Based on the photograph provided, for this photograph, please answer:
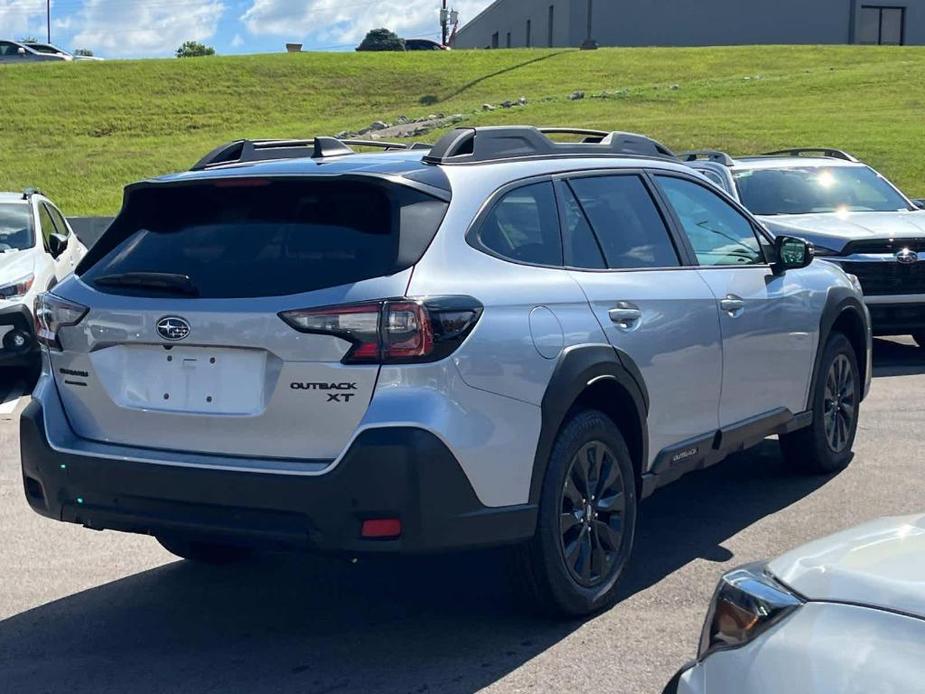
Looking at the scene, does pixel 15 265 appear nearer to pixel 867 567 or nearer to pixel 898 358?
pixel 898 358

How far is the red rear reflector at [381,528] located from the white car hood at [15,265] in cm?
696

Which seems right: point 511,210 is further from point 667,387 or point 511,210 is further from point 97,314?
point 97,314

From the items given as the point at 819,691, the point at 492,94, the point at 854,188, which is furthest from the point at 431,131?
the point at 819,691

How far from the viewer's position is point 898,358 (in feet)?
35.9

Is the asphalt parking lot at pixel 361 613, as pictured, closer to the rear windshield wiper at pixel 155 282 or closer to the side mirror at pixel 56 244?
the rear windshield wiper at pixel 155 282

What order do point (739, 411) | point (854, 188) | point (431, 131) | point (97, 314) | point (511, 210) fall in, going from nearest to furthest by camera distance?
point (97, 314) → point (511, 210) → point (739, 411) → point (854, 188) → point (431, 131)

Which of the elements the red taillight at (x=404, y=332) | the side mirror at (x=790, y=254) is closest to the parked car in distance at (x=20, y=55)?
→ the side mirror at (x=790, y=254)

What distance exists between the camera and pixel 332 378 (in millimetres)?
3867

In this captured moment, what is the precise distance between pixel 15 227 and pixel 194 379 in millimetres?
7872

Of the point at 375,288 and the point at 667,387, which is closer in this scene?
the point at 375,288

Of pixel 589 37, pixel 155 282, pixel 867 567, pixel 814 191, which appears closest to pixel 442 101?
pixel 589 37

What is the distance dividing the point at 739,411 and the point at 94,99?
4069cm

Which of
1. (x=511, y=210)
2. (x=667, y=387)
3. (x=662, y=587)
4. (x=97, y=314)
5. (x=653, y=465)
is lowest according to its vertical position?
(x=662, y=587)

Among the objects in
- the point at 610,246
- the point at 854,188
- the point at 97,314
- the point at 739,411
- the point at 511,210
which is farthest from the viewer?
the point at 854,188
